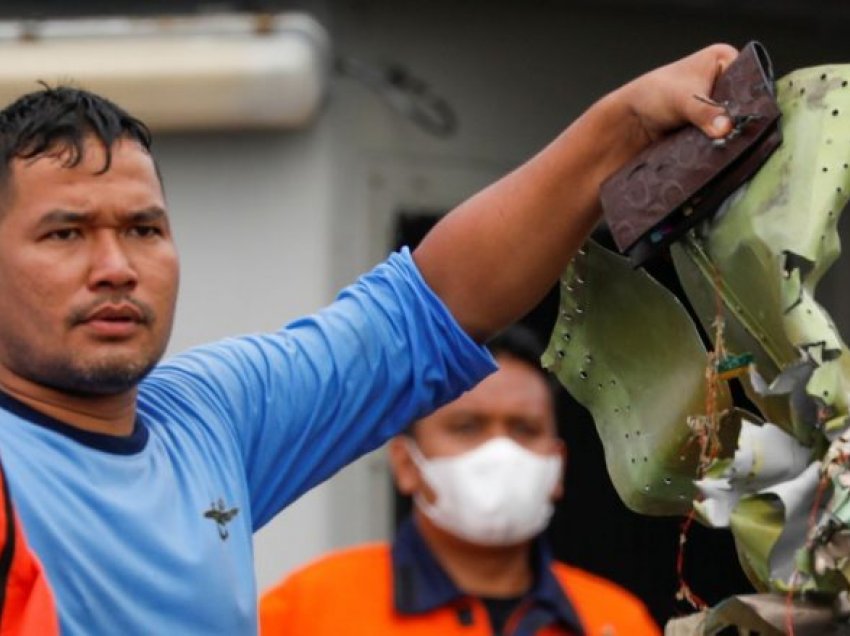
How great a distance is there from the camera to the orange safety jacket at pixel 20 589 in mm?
3260

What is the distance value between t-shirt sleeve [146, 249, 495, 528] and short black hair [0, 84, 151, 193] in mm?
395

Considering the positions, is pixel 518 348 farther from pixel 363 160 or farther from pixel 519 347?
pixel 363 160

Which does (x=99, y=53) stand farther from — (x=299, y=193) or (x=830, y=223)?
(x=830, y=223)

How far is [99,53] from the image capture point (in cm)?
628

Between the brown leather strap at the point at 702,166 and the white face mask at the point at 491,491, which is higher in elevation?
the brown leather strap at the point at 702,166

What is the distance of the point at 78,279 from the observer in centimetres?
362

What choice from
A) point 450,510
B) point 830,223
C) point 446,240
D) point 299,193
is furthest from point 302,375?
point 299,193

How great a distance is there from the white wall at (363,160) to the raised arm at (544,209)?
7.49ft

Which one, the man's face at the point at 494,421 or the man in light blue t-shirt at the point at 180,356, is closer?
the man in light blue t-shirt at the point at 180,356

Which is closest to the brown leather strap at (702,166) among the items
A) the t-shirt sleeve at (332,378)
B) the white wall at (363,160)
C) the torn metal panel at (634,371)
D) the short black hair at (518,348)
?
the torn metal panel at (634,371)

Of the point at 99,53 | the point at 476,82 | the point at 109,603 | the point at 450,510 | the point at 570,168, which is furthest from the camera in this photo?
the point at 476,82

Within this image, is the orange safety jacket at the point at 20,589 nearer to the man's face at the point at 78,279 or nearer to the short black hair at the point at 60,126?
the man's face at the point at 78,279

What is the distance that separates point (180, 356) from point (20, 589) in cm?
85

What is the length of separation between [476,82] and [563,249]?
2.77 m
